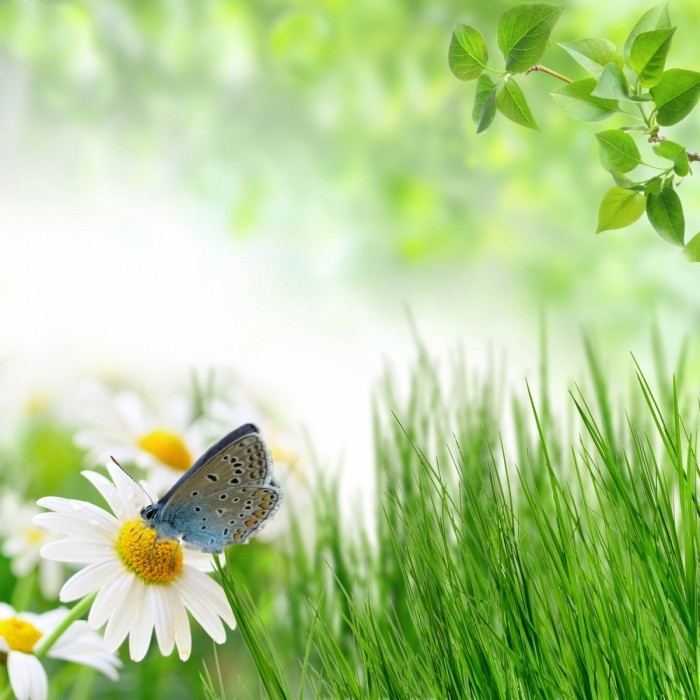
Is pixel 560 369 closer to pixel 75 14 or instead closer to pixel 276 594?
pixel 276 594

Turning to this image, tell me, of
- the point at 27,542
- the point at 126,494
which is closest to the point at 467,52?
the point at 126,494

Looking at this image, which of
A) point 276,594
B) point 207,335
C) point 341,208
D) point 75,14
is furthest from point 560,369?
point 75,14

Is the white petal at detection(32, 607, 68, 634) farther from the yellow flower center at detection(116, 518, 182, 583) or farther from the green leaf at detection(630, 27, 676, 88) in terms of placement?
the green leaf at detection(630, 27, 676, 88)

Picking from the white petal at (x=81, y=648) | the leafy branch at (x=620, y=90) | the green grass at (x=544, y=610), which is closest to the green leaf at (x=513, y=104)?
the leafy branch at (x=620, y=90)

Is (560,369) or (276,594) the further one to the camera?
(560,369)

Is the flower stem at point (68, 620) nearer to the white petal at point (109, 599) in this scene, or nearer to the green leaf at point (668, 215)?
the white petal at point (109, 599)
